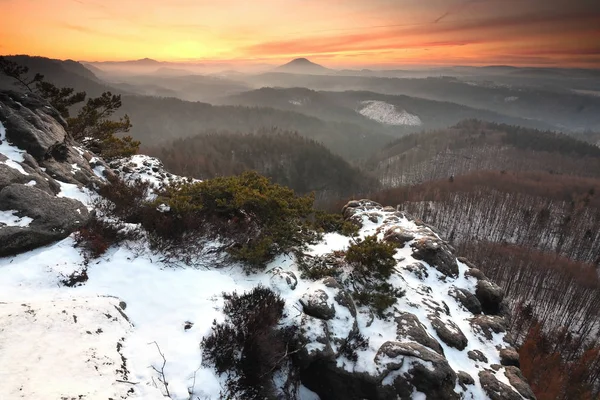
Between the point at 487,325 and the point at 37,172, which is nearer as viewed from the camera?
the point at 37,172

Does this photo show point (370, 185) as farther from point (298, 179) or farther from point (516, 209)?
point (516, 209)

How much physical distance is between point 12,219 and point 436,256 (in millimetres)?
21605

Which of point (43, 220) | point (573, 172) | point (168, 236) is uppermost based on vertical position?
A: point (43, 220)

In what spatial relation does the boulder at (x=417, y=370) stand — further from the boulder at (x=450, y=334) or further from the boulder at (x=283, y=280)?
the boulder at (x=283, y=280)

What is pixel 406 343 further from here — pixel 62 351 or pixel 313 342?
pixel 62 351

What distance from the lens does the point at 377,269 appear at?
1578cm

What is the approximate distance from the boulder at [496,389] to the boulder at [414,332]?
205 centimetres

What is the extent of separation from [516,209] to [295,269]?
391 feet

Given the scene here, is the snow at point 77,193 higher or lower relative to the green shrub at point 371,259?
higher

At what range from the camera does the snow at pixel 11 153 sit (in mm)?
13570

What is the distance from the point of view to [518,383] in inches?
531

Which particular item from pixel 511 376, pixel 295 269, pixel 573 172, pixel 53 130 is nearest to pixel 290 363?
pixel 295 269

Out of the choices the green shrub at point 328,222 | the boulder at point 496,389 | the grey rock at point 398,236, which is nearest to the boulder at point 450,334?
the boulder at point 496,389

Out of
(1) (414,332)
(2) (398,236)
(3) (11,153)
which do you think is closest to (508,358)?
(1) (414,332)
